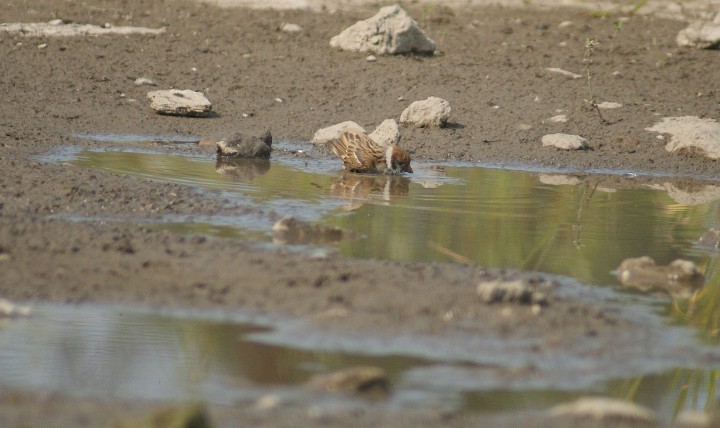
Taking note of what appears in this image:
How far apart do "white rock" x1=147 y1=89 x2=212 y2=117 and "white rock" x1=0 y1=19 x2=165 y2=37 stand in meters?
2.54

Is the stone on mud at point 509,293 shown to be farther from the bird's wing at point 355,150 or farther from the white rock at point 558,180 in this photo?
the white rock at point 558,180

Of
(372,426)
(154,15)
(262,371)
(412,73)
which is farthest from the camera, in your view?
(154,15)

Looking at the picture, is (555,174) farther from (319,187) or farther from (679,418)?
(679,418)

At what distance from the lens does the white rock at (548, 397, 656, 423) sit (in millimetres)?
4352

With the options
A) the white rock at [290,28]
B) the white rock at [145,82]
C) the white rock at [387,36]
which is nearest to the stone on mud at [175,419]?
the white rock at [145,82]

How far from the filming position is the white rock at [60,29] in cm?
1413

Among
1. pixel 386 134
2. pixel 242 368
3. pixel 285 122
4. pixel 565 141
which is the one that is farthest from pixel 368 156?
pixel 242 368

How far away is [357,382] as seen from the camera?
4.59m

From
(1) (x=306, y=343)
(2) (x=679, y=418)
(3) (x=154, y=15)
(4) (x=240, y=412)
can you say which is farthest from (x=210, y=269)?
(3) (x=154, y=15)

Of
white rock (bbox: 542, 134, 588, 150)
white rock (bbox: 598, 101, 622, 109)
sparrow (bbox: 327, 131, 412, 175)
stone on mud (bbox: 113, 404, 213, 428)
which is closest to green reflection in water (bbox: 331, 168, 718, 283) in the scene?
sparrow (bbox: 327, 131, 412, 175)

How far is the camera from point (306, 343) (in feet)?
17.3

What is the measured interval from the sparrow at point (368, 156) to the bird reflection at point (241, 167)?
2.43 feet

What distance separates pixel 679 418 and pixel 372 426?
1301 millimetres

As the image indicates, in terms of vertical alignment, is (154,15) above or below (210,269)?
above
